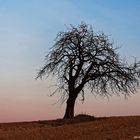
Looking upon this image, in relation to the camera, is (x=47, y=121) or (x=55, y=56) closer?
(x=47, y=121)

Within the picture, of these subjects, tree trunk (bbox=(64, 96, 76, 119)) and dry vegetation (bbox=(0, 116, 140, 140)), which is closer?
dry vegetation (bbox=(0, 116, 140, 140))

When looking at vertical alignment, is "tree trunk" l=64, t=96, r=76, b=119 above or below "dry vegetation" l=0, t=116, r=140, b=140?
above

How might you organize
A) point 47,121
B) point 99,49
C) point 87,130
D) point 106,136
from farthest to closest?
point 99,49 → point 47,121 → point 87,130 → point 106,136

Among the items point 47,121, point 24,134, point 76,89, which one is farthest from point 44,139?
point 76,89

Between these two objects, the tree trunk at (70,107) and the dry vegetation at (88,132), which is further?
the tree trunk at (70,107)

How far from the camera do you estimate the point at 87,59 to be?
3791 centimetres

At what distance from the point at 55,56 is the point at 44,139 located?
1497 cm

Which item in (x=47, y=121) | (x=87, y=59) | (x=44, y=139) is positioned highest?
(x=87, y=59)

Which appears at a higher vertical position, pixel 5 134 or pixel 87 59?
pixel 87 59

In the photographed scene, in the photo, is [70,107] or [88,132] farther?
[70,107]

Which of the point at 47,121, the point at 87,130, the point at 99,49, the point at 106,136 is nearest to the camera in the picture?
the point at 106,136

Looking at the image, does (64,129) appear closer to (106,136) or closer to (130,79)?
(106,136)

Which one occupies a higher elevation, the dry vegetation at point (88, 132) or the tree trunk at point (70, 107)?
the tree trunk at point (70, 107)

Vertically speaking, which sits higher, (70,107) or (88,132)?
(70,107)
